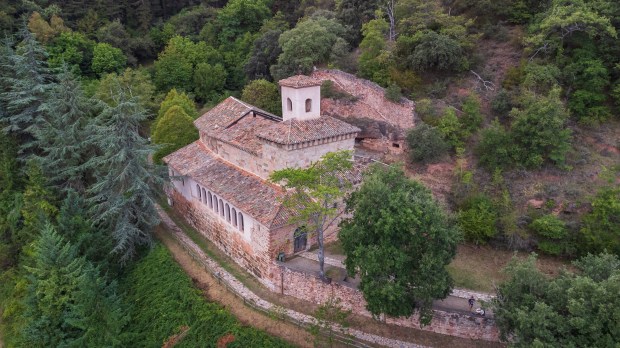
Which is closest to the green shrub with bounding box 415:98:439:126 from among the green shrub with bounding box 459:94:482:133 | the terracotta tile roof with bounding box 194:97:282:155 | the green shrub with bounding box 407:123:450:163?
the green shrub with bounding box 407:123:450:163

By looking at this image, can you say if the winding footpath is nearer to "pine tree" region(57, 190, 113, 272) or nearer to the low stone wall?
the low stone wall

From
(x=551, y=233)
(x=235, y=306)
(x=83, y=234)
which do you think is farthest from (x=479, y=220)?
(x=83, y=234)

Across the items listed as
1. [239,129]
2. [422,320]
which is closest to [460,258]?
[422,320]

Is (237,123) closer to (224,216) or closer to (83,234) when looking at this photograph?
(224,216)

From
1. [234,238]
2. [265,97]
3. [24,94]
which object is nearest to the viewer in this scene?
[234,238]

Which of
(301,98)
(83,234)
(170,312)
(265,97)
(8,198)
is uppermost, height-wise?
(301,98)

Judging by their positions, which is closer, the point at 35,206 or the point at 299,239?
the point at 299,239

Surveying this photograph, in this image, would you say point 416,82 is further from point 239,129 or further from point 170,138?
point 170,138

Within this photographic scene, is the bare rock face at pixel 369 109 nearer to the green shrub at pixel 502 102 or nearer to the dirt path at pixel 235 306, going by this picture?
the green shrub at pixel 502 102
